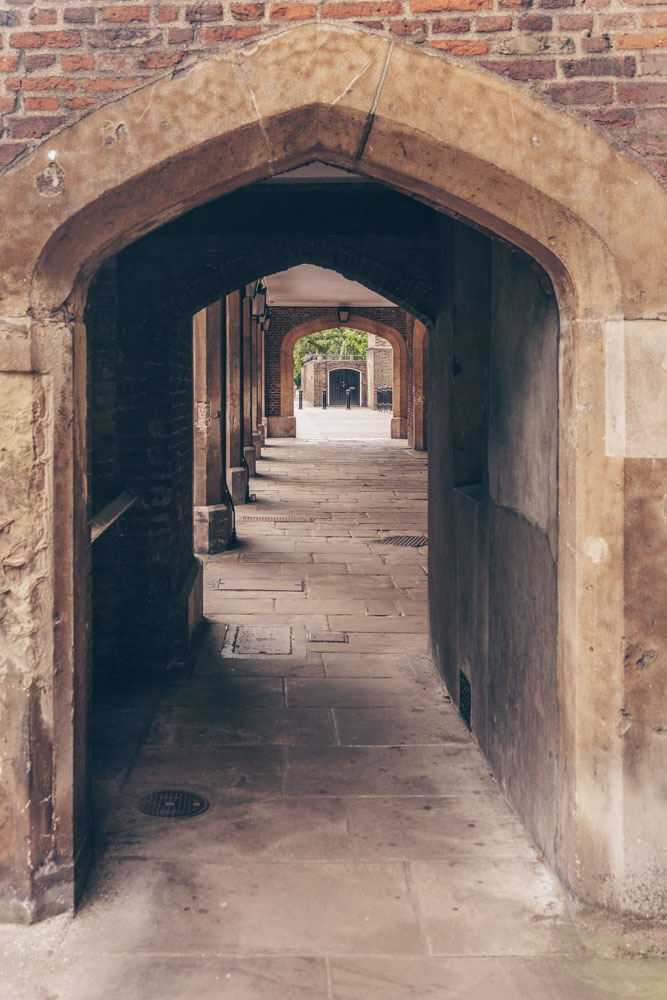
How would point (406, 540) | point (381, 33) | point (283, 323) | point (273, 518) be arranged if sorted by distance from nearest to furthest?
point (381, 33) < point (406, 540) < point (273, 518) < point (283, 323)

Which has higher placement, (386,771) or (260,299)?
(260,299)

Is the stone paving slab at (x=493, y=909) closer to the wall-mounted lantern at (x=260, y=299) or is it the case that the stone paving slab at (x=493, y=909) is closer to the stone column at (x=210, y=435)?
the stone column at (x=210, y=435)

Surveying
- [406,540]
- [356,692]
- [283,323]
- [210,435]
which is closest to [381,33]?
[356,692]

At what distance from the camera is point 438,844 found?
3.95 m

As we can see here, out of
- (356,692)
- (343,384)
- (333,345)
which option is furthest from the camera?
(333,345)

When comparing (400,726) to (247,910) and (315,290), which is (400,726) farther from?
(315,290)

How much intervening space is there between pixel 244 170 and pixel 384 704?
337 centimetres

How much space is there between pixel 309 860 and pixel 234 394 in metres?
9.60

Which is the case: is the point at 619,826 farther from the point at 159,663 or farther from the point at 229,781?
the point at 159,663

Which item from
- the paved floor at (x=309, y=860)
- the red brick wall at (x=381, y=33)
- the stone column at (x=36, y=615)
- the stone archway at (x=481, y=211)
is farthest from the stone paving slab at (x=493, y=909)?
the red brick wall at (x=381, y=33)

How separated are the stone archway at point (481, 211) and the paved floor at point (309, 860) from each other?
1.00 feet

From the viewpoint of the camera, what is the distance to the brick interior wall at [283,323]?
26.0 m

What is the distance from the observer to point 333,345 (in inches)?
2778

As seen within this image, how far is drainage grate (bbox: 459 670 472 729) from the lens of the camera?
5.29 m
